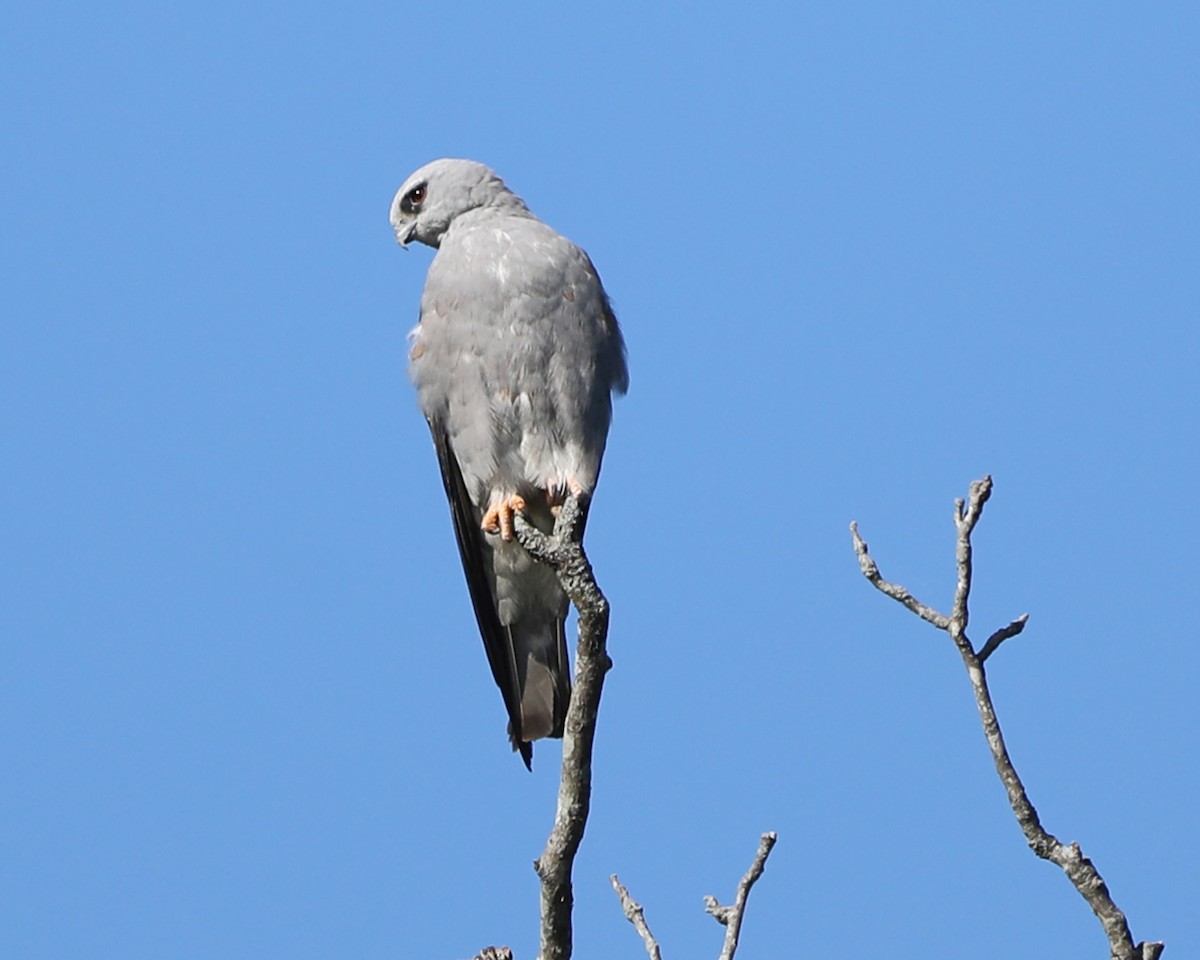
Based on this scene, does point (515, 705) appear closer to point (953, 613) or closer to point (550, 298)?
point (550, 298)

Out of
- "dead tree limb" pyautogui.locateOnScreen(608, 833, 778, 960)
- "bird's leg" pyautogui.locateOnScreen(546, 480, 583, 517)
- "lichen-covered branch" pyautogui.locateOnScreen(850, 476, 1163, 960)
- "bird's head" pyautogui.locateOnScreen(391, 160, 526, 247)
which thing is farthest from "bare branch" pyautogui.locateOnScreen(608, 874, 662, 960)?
"bird's head" pyautogui.locateOnScreen(391, 160, 526, 247)

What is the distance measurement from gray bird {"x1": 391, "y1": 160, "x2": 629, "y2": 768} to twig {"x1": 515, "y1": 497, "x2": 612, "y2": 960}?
1382 mm

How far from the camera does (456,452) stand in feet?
19.8

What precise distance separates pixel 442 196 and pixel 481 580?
5.17ft

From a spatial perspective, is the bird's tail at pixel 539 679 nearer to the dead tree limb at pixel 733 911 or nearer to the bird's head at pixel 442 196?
the bird's head at pixel 442 196

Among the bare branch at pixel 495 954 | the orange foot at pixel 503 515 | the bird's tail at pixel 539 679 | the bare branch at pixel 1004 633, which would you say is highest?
the orange foot at pixel 503 515

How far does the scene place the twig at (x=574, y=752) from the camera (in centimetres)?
392

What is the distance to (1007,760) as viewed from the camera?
318 centimetres

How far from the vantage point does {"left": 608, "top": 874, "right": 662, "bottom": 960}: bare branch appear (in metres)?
3.81

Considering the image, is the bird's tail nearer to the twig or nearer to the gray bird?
the gray bird

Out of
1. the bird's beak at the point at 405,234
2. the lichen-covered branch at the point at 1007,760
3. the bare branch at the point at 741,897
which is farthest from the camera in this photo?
the bird's beak at the point at 405,234

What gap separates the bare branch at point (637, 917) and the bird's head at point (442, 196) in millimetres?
3258

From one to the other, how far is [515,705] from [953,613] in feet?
10.8

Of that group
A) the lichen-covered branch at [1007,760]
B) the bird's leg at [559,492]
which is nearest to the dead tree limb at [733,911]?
the lichen-covered branch at [1007,760]
